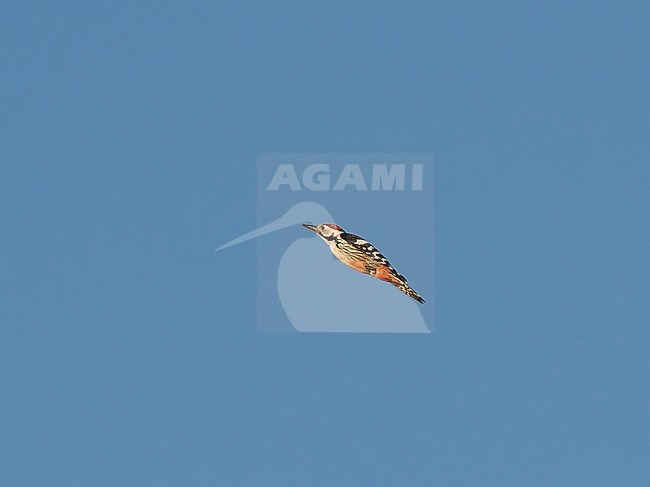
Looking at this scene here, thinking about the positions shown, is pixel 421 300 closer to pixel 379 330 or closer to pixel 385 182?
pixel 379 330

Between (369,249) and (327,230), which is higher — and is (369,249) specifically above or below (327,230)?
below

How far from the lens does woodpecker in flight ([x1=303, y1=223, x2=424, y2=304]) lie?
615 centimetres

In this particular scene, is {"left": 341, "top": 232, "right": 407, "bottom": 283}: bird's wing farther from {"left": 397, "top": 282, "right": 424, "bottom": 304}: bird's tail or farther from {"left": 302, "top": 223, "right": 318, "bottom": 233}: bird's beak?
{"left": 302, "top": 223, "right": 318, "bottom": 233}: bird's beak

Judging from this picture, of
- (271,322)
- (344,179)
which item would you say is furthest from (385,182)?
(271,322)

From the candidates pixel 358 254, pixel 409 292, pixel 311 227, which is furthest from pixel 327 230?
pixel 409 292

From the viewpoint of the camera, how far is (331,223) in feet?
20.4

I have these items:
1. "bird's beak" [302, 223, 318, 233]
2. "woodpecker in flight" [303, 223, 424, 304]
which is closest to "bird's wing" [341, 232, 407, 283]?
"woodpecker in flight" [303, 223, 424, 304]

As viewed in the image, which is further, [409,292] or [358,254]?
[358,254]

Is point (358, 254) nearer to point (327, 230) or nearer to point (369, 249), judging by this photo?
point (369, 249)

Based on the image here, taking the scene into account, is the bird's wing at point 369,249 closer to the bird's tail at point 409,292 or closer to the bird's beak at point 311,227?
the bird's tail at point 409,292

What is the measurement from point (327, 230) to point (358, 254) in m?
0.29

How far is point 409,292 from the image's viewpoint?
6.08 metres

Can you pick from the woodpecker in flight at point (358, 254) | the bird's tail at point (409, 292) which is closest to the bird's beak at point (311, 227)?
the woodpecker in flight at point (358, 254)

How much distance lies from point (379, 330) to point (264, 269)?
945 mm
